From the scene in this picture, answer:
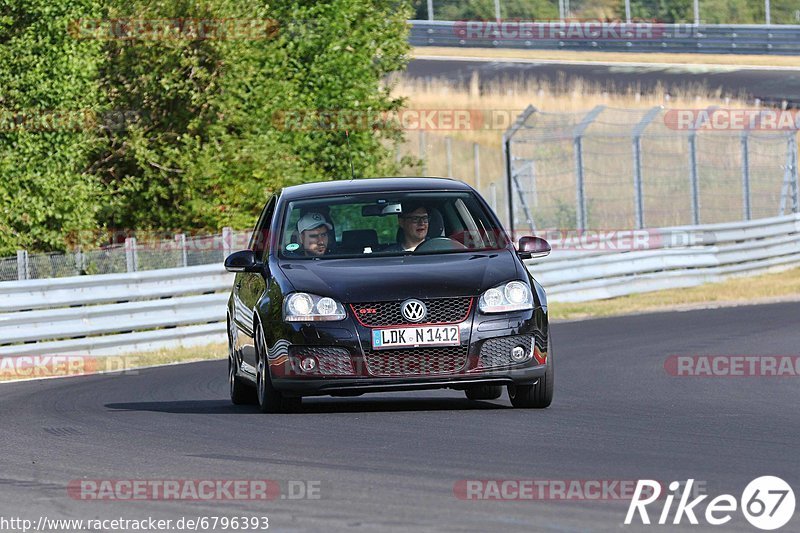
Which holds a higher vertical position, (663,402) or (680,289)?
(663,402)

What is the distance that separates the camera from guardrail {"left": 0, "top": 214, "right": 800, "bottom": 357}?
1844cm

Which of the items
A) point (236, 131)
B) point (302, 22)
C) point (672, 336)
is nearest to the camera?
point (672, 336)

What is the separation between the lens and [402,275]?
10164 millimetres

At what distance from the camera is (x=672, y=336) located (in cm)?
1848

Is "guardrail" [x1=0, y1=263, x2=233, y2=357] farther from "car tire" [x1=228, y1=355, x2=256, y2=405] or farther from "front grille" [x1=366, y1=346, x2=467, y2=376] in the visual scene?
"front grille" [x1=366, y1=346, x2=467, y2=376]

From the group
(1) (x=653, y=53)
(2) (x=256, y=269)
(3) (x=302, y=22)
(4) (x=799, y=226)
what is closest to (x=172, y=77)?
(3) (x=302, y=22)

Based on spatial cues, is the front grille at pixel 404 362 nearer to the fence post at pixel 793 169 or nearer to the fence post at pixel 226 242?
the fence post at pixel 226 242

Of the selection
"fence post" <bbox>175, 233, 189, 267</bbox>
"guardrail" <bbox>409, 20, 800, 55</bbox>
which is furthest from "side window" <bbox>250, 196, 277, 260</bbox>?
"guardrail" <bbox>409, 20, 800, 55</bbox>

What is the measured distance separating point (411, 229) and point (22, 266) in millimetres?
9404

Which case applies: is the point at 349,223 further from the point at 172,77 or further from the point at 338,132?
the point at 172,77

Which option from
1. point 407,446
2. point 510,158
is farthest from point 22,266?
point 407,446

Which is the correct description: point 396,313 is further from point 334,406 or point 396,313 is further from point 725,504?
point 725,504

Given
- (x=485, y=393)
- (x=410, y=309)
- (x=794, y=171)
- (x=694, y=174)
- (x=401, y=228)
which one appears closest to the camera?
(x=410, y=309)

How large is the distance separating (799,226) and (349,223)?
330 inches
